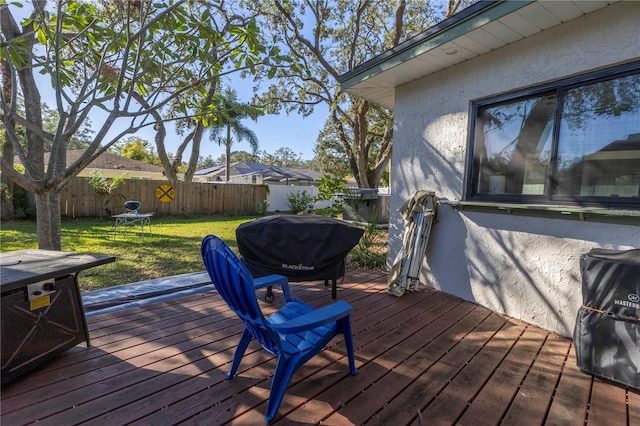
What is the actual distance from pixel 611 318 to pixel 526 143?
1.69 m

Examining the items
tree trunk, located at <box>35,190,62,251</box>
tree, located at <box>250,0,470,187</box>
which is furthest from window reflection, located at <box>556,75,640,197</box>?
tree, located at <box>250,0,470,187</box>

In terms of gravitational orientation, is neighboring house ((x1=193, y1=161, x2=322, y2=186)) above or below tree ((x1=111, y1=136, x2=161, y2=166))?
below

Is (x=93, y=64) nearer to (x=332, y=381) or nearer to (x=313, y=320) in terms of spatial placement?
(x=313, y=320)

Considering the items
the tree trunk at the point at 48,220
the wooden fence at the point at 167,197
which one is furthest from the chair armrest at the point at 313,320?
the wooden fence at the point at 167,197

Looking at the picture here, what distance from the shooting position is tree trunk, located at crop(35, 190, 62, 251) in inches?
123

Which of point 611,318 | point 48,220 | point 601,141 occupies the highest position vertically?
point 601,141

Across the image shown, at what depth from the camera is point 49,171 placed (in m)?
3.00

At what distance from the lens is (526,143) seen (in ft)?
9.61

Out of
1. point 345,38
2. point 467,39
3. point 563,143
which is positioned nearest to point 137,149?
point 345,38

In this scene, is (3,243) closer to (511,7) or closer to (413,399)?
(413,399)

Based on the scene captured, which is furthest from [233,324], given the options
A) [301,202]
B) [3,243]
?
[301,202]

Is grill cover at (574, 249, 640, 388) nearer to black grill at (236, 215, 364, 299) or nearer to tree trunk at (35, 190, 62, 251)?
black grill at (236, 215, 364, 299)

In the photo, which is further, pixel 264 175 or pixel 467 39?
pixel 264 175

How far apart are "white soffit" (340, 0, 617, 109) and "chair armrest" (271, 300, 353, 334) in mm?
2688
